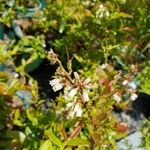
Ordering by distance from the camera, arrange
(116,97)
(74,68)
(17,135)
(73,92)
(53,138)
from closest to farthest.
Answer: (73,92) < (116,97) < (53,138) < (17,135) < (74,68)

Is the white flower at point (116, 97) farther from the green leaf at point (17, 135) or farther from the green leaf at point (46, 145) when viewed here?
the green leaf at point (17, 135)

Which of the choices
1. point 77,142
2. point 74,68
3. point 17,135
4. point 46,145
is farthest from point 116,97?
point 74,68

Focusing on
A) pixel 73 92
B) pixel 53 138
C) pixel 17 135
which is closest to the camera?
pixel 73 92

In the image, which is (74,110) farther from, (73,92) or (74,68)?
(74,68)

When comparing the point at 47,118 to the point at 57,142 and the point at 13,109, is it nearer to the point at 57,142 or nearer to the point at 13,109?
the point at 57,142

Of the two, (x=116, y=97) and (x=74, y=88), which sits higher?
(x=74, y=88)

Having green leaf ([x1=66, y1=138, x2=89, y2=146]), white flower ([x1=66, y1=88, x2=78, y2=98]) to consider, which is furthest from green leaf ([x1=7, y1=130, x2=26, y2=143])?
white flower ([x1=66, y1=88, x2=78, y2=98])

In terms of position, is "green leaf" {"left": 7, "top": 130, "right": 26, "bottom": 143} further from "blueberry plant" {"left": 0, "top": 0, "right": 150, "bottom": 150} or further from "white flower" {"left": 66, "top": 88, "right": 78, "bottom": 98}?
"white flower" {"left": 66, "top": 88, "right": 78, "bottom": 98}

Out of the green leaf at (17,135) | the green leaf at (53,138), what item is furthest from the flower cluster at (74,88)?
the green leaf at (17,135)

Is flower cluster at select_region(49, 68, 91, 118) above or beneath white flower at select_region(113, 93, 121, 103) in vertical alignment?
above
